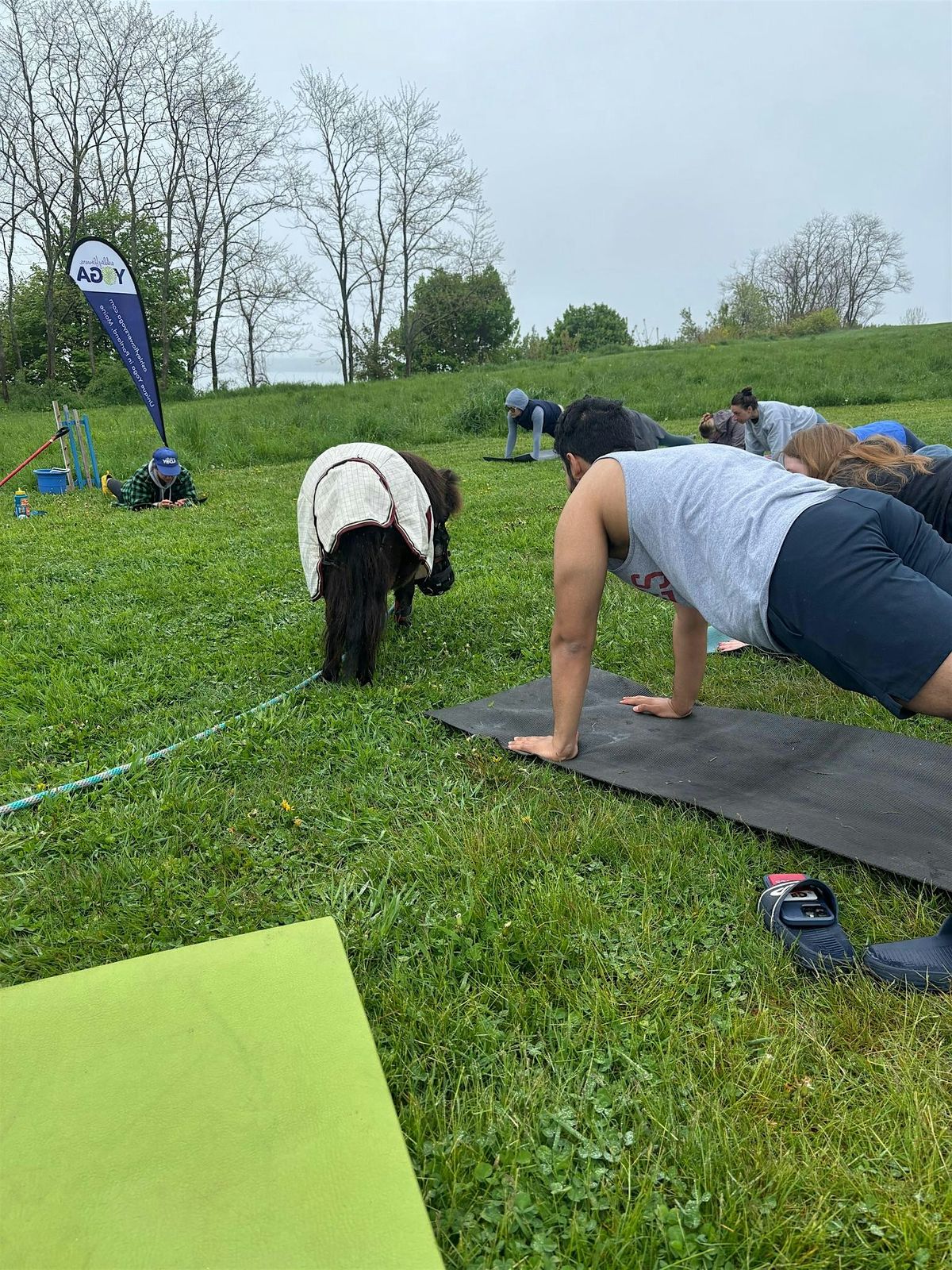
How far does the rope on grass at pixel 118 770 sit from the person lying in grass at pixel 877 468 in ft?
7.23

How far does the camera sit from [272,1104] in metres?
1.22

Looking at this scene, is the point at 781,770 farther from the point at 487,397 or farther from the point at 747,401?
the point at 487,397

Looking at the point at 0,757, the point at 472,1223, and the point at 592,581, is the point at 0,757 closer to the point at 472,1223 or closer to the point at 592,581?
the point at 592,581

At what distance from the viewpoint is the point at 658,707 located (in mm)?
2967

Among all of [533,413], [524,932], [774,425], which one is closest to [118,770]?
[524,932]

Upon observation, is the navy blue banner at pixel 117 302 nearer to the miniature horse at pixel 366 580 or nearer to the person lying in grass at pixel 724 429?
the person lying in grass at pixel 724 429

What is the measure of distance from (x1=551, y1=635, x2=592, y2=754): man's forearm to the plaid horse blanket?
3.12 ft

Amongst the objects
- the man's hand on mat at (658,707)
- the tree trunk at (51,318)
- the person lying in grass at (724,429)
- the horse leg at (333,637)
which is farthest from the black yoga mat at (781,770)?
the tree trunk at (51,318)

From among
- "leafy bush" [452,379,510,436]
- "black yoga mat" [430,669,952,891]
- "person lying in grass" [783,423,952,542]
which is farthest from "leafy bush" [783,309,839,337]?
"black yoga mat" [430,669,952,891]

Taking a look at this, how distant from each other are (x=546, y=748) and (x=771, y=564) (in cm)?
109

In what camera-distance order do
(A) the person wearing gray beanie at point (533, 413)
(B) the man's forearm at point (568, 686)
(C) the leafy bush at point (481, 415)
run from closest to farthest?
(B) the man's forearm at point (568, 686) < (A) the person wearing gray beanie at point (533, 413) < (C) the leafy bush at point (481, 415)

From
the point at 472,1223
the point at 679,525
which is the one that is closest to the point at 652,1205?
the point at 472,1223

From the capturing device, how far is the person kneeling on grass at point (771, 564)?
1.64 meters

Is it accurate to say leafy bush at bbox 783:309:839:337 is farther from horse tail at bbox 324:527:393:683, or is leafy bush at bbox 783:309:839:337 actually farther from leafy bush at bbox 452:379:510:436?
horse tail at bbox 324:527:393:683
